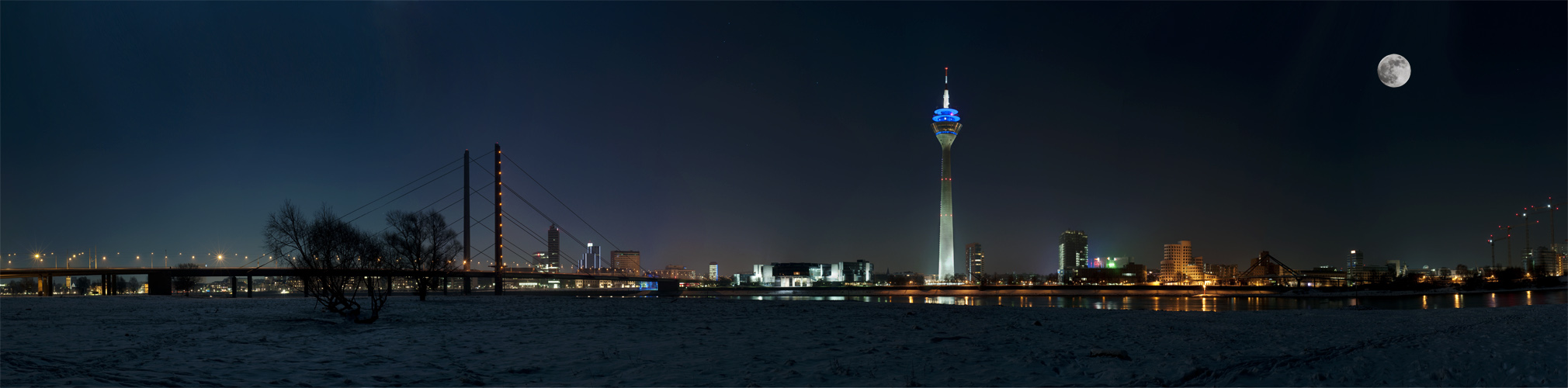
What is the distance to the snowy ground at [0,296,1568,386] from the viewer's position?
9969mm

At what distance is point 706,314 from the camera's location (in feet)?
79.4

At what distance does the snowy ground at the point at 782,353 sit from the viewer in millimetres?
9969

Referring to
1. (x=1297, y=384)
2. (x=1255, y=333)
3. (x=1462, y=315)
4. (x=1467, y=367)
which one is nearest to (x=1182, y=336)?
(x=1255, y=333)

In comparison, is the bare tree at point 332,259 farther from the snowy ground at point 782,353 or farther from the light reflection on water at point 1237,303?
the light reflection on water at point 1237,303

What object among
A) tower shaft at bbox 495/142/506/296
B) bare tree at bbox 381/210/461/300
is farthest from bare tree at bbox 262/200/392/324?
tower shaft at bbox 495/142/506/296

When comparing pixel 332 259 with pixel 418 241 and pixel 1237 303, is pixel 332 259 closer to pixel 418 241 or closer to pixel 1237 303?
pixel 418 241

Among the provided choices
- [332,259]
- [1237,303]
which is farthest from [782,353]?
[1237,303]

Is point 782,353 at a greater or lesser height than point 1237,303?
greater

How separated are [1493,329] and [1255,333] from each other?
21.1 feet

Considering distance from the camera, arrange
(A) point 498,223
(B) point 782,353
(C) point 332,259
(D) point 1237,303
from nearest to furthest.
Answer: (B) point 782,353, (C) point 332,259, (D) point 1237,303, (A) point 498,223

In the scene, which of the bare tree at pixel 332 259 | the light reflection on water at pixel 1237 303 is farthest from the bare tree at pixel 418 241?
the light reflection on water at pixel 1237 303

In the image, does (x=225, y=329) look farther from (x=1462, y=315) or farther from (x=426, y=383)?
(x=1462, y=315)

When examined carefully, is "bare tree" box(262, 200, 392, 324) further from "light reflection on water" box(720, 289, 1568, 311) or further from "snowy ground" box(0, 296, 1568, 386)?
"light reflection on water" box(720, 289, 1568, 311)

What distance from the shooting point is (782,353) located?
1262 centimetres
